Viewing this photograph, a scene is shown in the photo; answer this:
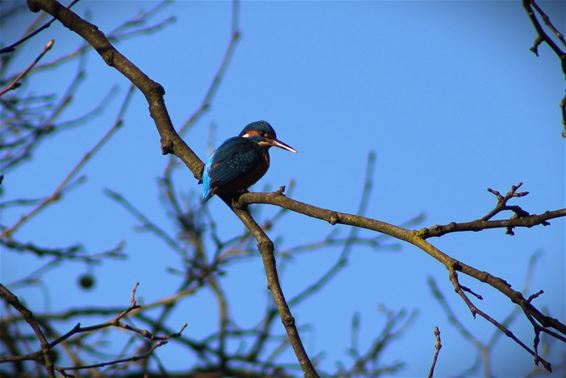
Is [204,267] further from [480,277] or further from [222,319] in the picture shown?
[480,277]

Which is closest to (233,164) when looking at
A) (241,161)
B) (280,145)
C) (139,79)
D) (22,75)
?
(241,161)

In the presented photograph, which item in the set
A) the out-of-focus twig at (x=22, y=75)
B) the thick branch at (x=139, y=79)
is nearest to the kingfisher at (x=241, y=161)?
the thick branch at (x=139, y=79)

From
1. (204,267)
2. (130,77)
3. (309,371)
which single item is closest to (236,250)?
(204,267)

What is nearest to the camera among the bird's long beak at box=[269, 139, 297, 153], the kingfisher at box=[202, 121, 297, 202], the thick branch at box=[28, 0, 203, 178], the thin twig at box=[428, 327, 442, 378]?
the thin twig at box=[428, 327, 442, 378]

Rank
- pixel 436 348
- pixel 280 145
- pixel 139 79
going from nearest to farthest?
pixel 436 348 < pixel 139 79 < pixel 280 145

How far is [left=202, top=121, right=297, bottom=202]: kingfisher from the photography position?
14.4 ft

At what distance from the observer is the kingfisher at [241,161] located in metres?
4.39

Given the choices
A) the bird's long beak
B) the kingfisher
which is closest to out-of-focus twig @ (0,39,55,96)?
the kingfisher

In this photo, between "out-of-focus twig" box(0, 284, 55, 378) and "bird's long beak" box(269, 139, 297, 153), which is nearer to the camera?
"out-of-focus twig" box(0, 284, 55, 378)

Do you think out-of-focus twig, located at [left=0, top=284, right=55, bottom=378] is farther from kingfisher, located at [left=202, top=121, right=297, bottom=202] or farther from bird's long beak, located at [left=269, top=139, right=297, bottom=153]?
bird's long beak, located at [left=269, top=139, right=297, bottom=153]

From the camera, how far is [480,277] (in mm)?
2379

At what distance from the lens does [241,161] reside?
485 centimetres

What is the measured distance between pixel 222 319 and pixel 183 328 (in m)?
1.96

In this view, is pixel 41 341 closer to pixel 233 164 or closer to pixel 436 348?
pixel 436 348
